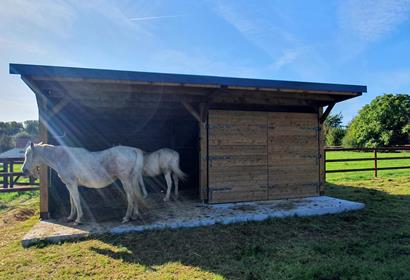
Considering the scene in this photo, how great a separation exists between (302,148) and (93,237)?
4.66m

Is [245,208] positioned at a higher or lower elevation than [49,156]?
lower

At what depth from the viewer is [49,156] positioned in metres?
4.20

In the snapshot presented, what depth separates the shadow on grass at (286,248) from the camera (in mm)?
2721

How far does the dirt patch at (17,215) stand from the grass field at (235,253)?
0.32 metres

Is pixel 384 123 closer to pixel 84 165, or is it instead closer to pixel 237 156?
pixel 237 156

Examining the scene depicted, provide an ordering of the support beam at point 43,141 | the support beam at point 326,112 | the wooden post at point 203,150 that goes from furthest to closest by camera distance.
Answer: the support beam at point 326,112
the wooden post at point 203,150
the support beam at point 43,141

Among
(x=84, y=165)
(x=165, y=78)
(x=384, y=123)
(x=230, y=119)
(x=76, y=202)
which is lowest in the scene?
(x=76, y=202)

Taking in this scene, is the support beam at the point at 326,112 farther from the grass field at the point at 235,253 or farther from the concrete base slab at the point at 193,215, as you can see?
the grass field at the point at 235,253

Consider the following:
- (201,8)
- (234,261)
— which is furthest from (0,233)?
(201,8)

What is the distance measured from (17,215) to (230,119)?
4.68 meters

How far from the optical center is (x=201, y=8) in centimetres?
687

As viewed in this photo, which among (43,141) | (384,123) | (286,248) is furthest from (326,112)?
(384,123)

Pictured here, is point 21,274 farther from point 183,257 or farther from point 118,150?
point 118,150

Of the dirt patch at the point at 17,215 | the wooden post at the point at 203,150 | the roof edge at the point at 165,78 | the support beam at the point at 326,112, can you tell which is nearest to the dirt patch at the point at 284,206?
the wooden post at the point at 203,150
